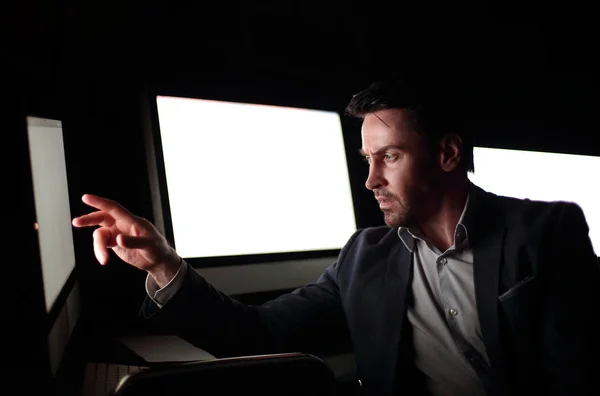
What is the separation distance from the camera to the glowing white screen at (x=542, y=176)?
1.87 m

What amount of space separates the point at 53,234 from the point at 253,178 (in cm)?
65

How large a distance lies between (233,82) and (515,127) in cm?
120

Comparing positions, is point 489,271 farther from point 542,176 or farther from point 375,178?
point 542,176

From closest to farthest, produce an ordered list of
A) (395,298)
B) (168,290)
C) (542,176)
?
(168,290)
(395,298)
(542,176)

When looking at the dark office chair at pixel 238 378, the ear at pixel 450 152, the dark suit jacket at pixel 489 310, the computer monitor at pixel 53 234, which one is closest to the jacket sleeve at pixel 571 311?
the dark suit jacket at pixel 489 310

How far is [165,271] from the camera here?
3.41 feet

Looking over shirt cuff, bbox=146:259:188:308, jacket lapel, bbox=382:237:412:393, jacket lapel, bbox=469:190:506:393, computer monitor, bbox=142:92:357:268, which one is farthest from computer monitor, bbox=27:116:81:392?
jacket lapel, bbox=469:190:506:393

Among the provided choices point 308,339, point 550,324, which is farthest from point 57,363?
point 550,324

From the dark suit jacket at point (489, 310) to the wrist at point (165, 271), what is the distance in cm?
3

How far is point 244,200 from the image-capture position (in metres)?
1.43

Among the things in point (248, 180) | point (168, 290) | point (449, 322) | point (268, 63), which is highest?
point (268, 63)

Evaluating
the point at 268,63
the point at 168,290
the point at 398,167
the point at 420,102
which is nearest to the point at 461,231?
the point at 398,167

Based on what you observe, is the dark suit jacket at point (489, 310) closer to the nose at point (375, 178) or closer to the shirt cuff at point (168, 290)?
the shirt cuff at point (168, 290)

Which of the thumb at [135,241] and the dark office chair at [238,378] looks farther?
the thumb at [135,241]
